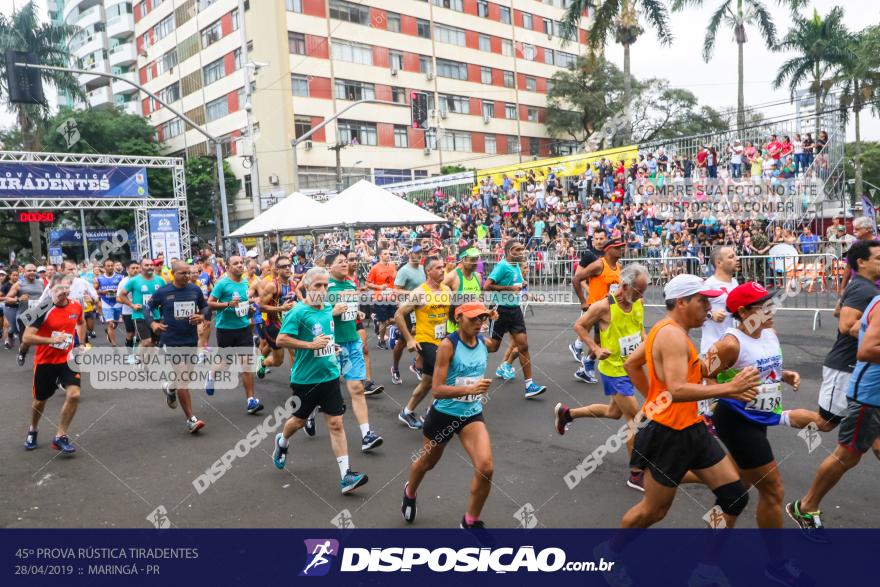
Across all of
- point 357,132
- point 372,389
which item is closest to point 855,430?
point 372,389

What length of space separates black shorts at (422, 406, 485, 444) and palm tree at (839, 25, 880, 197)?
3121cm

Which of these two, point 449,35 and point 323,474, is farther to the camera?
point 449,35

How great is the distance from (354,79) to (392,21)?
5804 millimetres

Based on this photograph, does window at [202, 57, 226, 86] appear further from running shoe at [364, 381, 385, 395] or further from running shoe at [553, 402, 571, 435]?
running shoe at [553, 402, 571, 435]

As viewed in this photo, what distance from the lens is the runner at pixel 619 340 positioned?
5.50 meters

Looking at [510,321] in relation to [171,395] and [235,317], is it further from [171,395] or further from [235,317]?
[171,395]

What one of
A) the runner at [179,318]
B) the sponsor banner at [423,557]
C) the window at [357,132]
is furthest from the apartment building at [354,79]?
the sponsor banner at [423,557]

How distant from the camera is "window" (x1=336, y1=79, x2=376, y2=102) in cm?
4291

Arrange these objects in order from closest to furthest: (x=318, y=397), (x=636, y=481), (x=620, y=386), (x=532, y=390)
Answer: (x=636, y=481) < (x=620, y=386) < (x=318, y=397) < (x=532, y=390)

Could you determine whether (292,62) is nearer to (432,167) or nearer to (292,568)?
(432,167)

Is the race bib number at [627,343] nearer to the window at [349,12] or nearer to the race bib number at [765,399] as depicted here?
the race bib number at [765,399]

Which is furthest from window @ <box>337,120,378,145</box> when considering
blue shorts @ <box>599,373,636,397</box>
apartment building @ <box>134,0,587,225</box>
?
blue shorts @ <box>599,373,636,397</box>

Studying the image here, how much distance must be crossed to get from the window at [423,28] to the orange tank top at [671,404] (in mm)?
47897

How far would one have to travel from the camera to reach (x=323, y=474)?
591 cm
